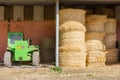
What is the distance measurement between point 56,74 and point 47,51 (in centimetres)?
563

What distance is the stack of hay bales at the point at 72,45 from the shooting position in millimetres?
17828

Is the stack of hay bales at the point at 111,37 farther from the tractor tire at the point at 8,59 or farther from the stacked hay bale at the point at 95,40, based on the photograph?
the tractor tire at the point at 8,59

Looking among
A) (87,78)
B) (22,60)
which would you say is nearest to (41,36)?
(22,60)

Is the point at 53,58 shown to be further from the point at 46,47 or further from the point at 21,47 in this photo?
the point at 21,47

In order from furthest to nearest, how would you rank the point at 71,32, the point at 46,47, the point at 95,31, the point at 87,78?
the point at 46,47 < the point at 95,31 < the point at 71,32 < the point at 87,78

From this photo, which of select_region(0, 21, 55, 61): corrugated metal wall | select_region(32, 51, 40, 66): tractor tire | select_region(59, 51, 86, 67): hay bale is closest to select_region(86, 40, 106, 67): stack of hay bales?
select_region(59, 51, 86, 67): hay bale

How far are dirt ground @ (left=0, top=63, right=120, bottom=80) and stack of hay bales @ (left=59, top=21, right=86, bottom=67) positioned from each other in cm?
62

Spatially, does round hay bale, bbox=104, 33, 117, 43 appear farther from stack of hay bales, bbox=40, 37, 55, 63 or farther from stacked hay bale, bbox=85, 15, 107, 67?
stack of hay bales, bbox=40, 37, 55, 63

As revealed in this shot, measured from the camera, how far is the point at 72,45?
18.0 m

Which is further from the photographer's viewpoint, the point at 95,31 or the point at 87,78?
the point at 95,31

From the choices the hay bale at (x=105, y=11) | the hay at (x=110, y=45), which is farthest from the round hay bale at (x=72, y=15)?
the hay bale at (x=105, y=11)

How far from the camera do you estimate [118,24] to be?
21.9 metres

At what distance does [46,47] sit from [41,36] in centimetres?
101

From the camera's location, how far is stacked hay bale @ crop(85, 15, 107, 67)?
728 inches
